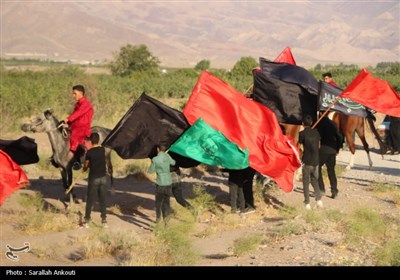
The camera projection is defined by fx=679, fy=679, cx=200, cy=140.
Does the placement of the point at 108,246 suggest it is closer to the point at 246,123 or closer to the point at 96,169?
the point at 96,169

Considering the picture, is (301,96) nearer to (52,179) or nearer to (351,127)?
(351,127)

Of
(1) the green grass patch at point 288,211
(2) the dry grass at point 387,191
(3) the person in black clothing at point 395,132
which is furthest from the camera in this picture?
(3) the person in black clothing at point 395,132

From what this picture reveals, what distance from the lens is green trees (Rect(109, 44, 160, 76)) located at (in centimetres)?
7906

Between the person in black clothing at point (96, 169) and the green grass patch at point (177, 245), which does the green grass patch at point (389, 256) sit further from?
the person in black clothing at point (96, 169)

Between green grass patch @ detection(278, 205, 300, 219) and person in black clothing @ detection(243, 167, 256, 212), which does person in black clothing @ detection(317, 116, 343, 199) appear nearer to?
green grass patch @ detection(278, 205, 300, 219)

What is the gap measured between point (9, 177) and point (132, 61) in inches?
2718

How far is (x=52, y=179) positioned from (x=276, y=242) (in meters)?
9.41

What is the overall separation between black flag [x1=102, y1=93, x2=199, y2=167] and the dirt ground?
1489 mm

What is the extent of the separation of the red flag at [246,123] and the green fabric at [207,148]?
0.93ft

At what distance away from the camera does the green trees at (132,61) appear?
79062mm

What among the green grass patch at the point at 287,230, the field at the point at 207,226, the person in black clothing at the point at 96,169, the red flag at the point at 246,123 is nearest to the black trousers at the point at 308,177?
the field at the point at 207,226
